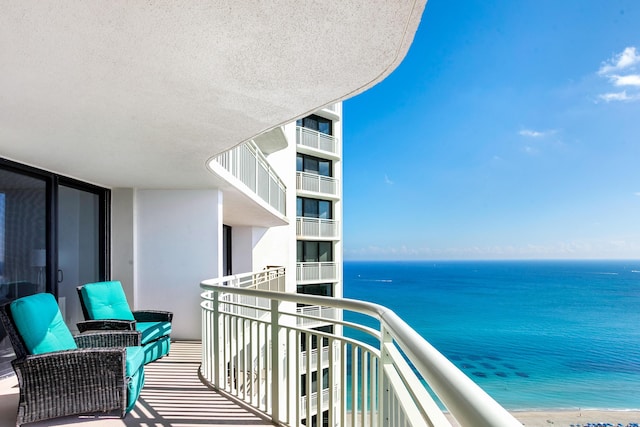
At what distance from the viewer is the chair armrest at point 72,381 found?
10.2 feet

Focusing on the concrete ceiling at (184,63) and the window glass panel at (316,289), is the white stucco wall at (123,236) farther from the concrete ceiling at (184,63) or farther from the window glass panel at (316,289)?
the window glass panel at (316,289)

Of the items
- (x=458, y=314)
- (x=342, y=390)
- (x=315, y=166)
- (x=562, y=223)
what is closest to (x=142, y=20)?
(x=342, y=390)

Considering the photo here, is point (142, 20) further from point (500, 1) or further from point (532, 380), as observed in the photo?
point (500, 1)

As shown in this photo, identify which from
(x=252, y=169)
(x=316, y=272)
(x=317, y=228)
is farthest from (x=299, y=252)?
(x=252, y=169)

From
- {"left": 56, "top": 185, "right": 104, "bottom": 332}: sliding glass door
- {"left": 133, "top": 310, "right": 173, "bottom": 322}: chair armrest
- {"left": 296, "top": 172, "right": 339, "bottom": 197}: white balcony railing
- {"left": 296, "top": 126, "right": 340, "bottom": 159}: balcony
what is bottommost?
{"left": 133, "top": 310, "right": 173, "bottom": 322}: chair armrest

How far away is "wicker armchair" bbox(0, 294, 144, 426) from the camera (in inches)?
123

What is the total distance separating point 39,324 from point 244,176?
436cm

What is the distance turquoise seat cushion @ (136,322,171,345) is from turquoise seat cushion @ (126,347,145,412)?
4.06 feet

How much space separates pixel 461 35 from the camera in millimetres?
30469

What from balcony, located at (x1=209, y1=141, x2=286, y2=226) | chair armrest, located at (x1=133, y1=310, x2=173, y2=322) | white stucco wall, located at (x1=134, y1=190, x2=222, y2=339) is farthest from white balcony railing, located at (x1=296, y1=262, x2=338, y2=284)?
chair armrest, located at (x1=133, y1=310, x2=173, y2=322)

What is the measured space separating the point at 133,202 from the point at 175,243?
961mm

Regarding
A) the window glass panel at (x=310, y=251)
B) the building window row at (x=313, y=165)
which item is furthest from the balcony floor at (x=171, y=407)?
the building window row at (x=313, y=165)

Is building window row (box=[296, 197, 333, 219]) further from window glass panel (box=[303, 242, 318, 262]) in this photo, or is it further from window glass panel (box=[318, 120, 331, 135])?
window glass panel (box=[318, 120, 331, 135])

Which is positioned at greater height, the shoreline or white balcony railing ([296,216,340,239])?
white balcony railing ([296,216,340,239])
